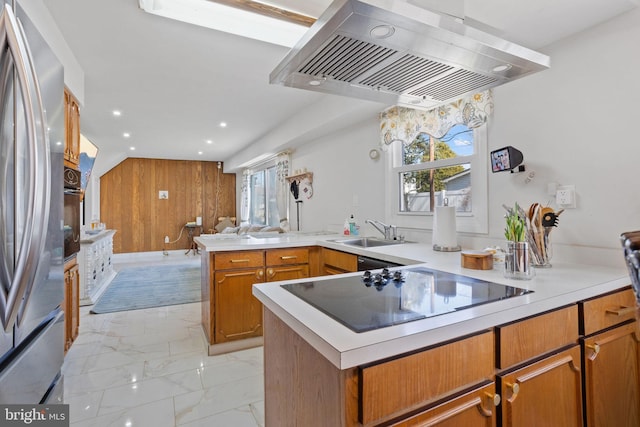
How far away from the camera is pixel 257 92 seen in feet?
10.6

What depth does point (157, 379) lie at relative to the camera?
2.15 m

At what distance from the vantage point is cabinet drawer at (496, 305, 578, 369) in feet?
3.17

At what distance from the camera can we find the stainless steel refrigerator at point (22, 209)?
767mm

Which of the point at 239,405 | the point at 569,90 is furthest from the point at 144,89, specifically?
the point at 569,90

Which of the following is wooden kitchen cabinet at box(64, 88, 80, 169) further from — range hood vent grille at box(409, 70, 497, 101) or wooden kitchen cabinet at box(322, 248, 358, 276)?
Answer: range hood vent grille at box(409, 70, 497, 101)

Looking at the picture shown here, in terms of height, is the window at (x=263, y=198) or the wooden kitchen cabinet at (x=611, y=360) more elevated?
the window at (x=263, y=198)

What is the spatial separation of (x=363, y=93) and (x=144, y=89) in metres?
2.74

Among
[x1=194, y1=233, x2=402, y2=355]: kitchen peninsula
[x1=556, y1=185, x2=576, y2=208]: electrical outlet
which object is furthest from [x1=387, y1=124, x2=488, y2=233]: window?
[x1=194, y1=233, x2=402, y2=355]: kitchen peninsula

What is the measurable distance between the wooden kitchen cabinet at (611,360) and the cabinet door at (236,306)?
6.87 ft

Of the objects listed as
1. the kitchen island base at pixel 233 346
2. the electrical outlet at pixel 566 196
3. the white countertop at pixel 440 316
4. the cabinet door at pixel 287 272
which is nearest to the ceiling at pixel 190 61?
the electrical outlet at pixel 566 196

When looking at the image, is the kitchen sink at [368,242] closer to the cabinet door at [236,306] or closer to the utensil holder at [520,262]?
the cabinet door at [236,306]

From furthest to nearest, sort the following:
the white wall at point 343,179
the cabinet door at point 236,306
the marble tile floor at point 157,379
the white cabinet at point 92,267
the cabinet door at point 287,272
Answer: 1. the white cabinet at point 92,267
2. the white wall at point 343,179
3. the cabinet door at point 287,272
4. the cabinet door at point 236,306
5. the marble tile floor at point 157,379

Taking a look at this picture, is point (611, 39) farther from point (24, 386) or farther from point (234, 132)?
point (234, 132)

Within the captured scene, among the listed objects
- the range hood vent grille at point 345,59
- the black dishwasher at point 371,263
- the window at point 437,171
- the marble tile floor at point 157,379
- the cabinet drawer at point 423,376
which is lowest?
the marble tile floor at point 157,379
